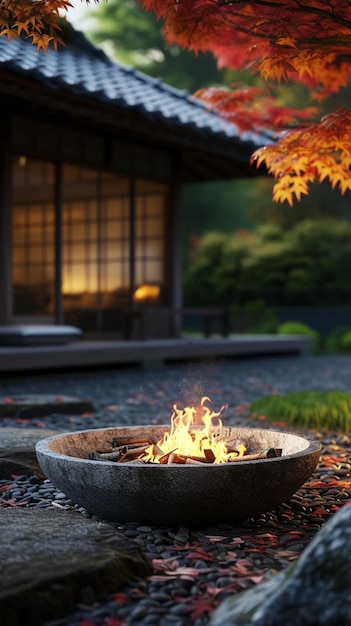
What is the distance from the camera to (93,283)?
1328 cm

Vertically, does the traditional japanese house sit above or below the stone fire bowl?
above

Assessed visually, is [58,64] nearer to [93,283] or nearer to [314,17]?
[93,283]

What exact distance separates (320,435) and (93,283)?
7.67m

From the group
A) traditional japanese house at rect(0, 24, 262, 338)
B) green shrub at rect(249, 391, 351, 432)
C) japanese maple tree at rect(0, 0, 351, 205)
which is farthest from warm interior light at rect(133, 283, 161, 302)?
japanese maple tree at rect(0, 0, 351, 205)

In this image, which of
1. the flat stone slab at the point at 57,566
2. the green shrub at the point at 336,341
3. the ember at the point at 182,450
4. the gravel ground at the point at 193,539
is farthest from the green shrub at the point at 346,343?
the flat stone slab at the point at 57,566

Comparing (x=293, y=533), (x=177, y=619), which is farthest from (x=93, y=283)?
(x=177, y=619)

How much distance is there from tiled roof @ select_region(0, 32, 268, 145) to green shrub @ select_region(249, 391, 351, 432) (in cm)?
352

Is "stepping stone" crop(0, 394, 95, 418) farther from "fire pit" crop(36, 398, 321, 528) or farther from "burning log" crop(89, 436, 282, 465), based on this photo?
"fire pit" crop(36, 398, 321, 528)

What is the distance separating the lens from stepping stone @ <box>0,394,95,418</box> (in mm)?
6602

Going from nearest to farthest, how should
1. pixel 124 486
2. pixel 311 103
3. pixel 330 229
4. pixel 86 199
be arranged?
pixel 124 486 < pixel 86 199 < pixel 330 229 < pixel 311 103

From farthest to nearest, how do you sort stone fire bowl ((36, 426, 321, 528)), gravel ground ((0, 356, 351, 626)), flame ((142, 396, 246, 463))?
flame ((142, 396, 246, 463))
stone fire bowl ((36, 426, 321, 528))
gravel ground ((0, 356, 351, 626))

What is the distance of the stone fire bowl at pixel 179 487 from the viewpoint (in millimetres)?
3354

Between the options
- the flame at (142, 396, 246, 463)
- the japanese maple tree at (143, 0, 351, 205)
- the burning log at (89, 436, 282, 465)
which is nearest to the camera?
the burning log at (89, 436, 282, 465)

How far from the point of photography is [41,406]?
22.0 feet
